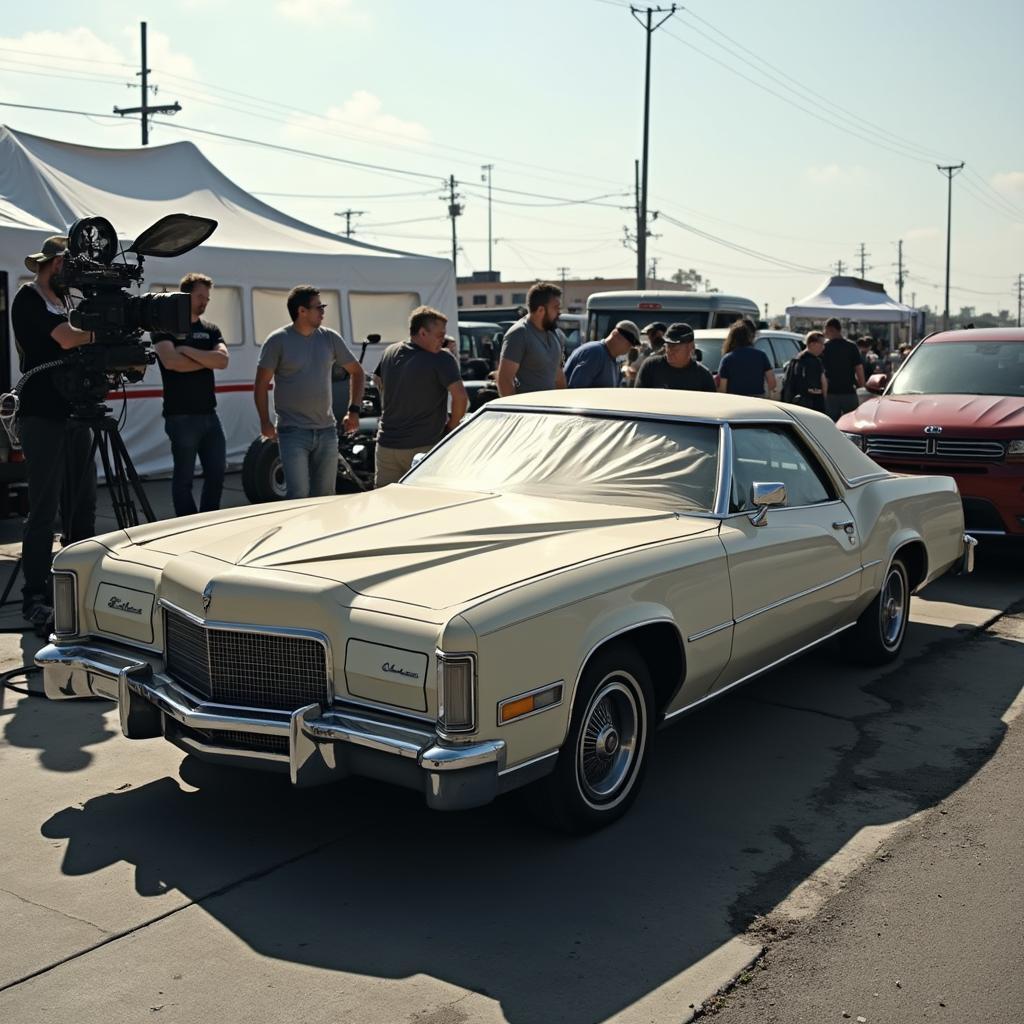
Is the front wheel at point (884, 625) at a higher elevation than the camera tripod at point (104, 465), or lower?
lower

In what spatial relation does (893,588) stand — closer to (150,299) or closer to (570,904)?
(570,904)

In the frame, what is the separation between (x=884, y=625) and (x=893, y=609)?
0.78 feet

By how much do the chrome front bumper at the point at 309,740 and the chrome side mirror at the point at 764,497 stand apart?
5.77ft

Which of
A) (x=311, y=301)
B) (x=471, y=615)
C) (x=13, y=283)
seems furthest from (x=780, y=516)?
(x=13, y=283)

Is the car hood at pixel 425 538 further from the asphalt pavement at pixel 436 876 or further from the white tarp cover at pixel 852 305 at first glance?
the white tarp cover at pixel 852 305

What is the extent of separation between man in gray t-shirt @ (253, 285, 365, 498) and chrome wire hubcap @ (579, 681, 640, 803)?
394cm

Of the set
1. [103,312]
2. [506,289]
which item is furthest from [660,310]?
[506,289]

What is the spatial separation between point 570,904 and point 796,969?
67 cm

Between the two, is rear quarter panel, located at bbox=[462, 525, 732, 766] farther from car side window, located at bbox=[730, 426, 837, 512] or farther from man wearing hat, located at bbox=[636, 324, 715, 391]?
man wearing hat, located at bbox=[636, 324, 715, 391]

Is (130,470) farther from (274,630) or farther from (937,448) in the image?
(937,448)

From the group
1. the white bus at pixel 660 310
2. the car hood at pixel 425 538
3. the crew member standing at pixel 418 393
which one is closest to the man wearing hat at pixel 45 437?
the crew member standing at pixel 418 393

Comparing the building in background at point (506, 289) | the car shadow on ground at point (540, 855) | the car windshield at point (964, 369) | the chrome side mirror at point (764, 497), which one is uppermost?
the building in background at point (506, 289)

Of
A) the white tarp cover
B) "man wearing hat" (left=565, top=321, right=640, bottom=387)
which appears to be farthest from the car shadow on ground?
the white tarp cover

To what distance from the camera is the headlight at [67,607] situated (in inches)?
176
